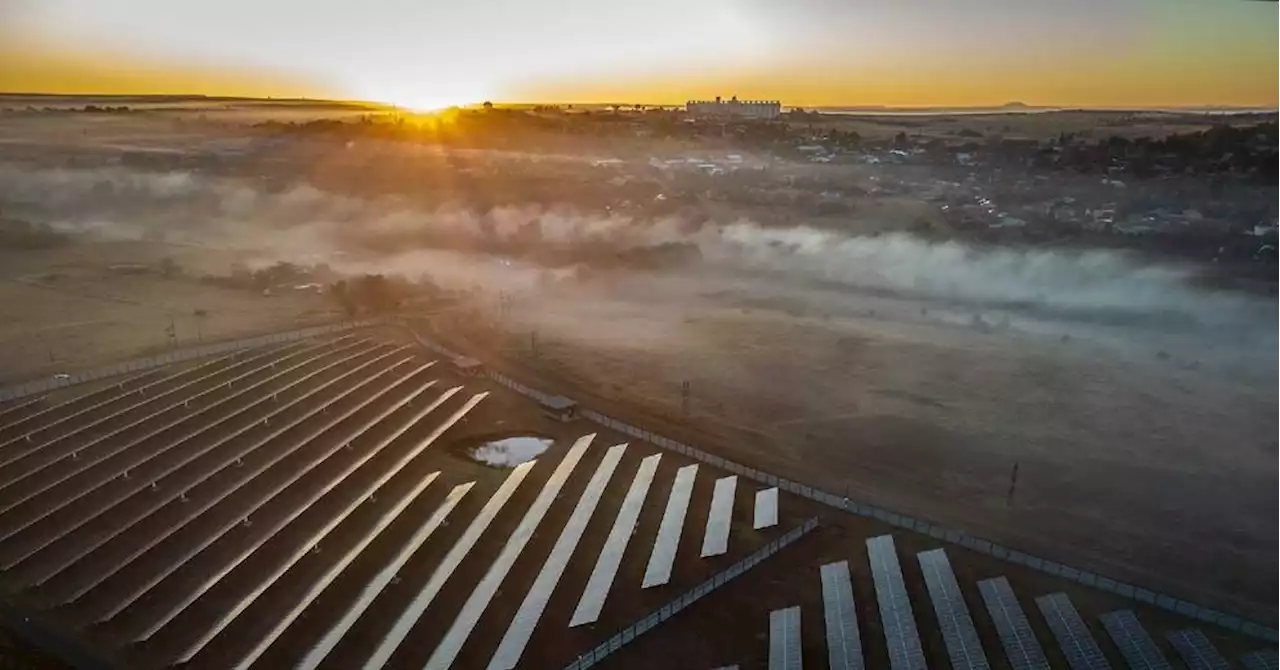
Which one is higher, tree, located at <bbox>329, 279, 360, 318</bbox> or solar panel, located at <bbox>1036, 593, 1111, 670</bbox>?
tree, located at <bbox>329, 279, 360, 318</bbox>

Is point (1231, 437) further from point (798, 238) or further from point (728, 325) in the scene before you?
point (798, 238)

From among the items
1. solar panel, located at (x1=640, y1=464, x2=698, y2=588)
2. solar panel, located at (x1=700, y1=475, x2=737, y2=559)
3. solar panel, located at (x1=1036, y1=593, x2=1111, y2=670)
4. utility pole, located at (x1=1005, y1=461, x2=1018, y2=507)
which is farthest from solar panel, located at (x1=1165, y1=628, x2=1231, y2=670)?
solar panel, located at (x1=640, y1=464, x2=698, y2=588)

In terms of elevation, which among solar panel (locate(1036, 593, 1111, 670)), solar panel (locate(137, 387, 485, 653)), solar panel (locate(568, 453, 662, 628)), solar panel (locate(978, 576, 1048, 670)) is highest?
solar panel (locate(137, 387, 485, 653))

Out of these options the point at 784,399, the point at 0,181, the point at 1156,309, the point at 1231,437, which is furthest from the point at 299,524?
the point at 1156,309

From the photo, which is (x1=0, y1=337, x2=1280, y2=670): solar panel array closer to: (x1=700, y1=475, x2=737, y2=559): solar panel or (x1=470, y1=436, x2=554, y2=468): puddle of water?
(x1=700, y1=475, x2=737, y2=559): solar panel

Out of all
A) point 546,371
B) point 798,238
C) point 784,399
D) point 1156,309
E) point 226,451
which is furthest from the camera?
point 798,238

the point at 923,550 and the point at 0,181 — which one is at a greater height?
the point at 0,181

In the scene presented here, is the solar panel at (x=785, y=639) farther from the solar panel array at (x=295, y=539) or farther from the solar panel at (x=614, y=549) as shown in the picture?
the solar panel at (x=614, y=549)

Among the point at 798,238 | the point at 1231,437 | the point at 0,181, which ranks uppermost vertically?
the point at 0,181
